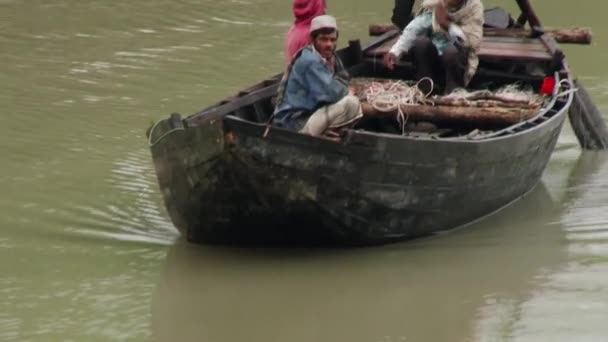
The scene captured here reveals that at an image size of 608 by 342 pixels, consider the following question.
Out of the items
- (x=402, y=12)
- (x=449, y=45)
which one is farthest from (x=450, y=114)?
(x=402, y=12)

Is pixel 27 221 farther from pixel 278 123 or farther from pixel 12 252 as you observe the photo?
pixel 278 123

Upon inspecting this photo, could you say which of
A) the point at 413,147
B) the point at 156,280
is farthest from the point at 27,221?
the point at 413,147

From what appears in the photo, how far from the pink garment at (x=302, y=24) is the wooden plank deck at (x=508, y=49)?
179cm

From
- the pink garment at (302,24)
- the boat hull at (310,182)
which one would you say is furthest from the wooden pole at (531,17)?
the pink garment at (302,24)

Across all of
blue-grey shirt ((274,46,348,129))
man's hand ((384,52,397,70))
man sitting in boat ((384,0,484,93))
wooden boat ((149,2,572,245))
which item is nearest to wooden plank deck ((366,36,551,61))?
man sitting in boat ((384,0,484,93))

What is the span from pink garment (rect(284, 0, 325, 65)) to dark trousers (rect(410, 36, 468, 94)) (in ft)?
4.24

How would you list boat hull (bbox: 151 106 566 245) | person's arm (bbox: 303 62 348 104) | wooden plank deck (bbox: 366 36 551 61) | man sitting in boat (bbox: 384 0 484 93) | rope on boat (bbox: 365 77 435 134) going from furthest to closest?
1. wooden plank deck (bbox: 366 36 551 61)
2. man sitting in boat (bbox: 384 0 484 93)
3. rope on boat (bbox: 365 77 435 134)
4. person's arm (bbox: 303 62 348 104)
5. boat hull (bbox: 151 106 566 245)

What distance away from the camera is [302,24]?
6266 mm

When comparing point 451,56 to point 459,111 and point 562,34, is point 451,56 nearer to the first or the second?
point 459,111

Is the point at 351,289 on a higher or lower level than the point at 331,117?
lower

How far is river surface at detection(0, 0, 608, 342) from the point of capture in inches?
209

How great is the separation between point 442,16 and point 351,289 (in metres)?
2.37

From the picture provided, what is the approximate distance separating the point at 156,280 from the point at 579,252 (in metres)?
2.31

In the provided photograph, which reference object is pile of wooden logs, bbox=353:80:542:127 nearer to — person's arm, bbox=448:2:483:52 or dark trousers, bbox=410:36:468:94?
dark trousers, bbox=410:36:468:94
